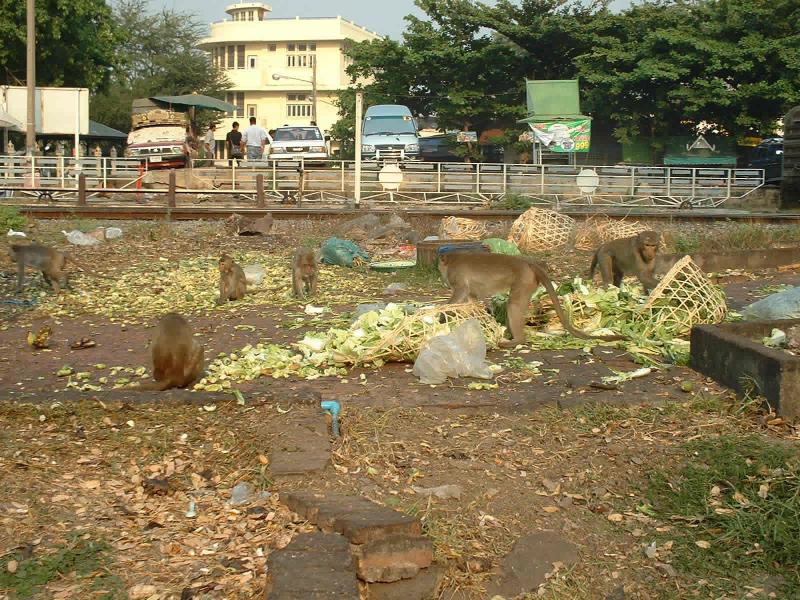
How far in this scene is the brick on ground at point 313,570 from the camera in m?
4.18

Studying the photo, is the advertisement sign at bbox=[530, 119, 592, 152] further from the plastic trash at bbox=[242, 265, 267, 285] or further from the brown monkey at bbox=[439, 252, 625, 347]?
the brown monkey at bbox=[439, 252, 625, 347]

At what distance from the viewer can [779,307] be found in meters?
8.21

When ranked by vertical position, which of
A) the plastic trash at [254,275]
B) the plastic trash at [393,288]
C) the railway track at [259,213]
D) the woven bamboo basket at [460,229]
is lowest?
the plastic trash at [393,288]

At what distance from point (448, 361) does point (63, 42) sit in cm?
3274

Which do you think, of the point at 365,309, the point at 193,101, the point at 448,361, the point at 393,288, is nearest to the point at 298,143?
the point at 193,101

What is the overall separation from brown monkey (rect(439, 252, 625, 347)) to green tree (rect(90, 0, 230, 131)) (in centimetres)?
4566

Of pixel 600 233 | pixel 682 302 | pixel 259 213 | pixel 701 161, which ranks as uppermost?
pixel 701 161

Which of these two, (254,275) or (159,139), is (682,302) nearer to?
(254,275)

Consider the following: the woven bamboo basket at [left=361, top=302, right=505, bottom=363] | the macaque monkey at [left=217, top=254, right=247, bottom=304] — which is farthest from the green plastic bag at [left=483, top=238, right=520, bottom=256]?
the woven bamboo basket at [left=361, top=302, right=505, bottom=363]

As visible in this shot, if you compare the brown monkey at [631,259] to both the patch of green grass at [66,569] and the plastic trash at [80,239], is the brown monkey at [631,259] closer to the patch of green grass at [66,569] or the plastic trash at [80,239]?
the patch of green grass at [66,569]

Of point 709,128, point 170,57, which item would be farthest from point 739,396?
point 170,57

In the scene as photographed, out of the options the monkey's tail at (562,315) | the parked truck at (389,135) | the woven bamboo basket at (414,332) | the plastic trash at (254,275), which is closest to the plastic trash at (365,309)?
the woven bamboo basket at (414,332)

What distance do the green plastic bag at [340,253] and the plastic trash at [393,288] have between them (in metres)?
2.12

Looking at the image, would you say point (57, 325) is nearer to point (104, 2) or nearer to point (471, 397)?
point (471, 397)
